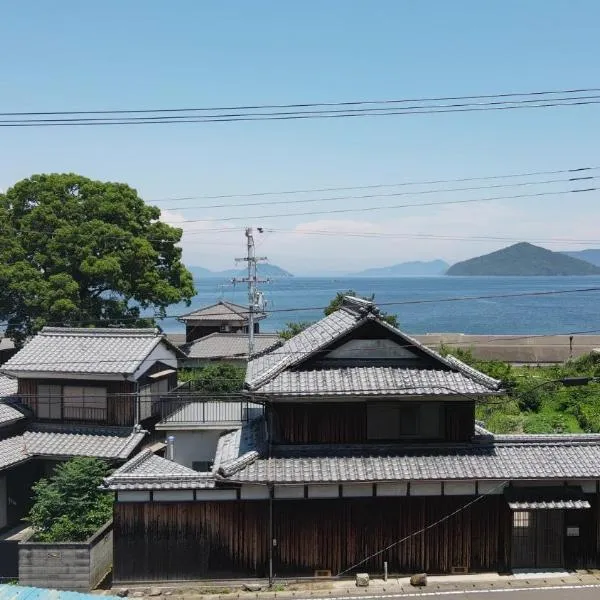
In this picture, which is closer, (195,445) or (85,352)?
(85,352)

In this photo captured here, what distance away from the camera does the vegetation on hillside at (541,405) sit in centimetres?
2919

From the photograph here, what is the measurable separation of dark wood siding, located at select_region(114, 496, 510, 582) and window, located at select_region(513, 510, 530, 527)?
1.42 ft

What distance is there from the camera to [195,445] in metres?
26.3

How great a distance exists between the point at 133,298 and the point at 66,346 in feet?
60.0

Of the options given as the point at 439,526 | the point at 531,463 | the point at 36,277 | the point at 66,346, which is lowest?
the point at 439,526

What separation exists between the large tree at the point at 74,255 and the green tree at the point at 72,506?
2063 cm

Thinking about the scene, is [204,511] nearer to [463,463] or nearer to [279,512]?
[279,512]

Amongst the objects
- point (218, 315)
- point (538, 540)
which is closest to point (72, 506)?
point (538, 540)

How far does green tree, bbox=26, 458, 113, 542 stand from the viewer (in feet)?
57.0

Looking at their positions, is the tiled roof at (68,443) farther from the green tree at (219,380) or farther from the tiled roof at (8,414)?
the green tree at (219,380)

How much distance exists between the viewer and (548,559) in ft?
57.5

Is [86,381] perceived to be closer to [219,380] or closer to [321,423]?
[219,380]

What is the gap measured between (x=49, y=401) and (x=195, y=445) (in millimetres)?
6093

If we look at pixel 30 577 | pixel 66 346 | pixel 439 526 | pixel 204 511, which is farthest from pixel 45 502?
pixel 439 526
